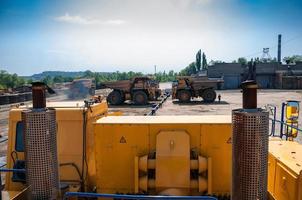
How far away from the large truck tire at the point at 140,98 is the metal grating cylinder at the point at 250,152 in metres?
23.0

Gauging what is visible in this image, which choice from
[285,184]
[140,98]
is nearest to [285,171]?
[285,184]

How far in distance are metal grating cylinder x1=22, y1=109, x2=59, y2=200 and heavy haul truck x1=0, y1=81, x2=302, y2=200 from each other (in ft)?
0.04

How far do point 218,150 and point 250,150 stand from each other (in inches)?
59.4

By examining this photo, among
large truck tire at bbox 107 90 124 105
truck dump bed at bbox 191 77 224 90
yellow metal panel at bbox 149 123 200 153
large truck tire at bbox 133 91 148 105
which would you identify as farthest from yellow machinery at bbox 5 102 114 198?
truck dump bed at bbox 191 77 224 90

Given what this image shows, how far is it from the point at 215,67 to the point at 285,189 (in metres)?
59.6

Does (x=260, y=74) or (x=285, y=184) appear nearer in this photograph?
(x=285, y=184)


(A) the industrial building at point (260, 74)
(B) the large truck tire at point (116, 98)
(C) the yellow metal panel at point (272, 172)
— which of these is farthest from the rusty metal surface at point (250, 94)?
(A) the industrial building at point (260, 74)

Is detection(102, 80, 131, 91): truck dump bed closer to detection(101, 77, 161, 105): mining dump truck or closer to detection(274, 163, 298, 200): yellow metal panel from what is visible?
detection(101, 77, 161, 105): mining dump truck

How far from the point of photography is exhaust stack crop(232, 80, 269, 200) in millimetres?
3354

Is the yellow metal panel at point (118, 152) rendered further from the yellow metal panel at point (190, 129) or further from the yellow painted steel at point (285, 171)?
the yellow painted steel at point (285, 171)

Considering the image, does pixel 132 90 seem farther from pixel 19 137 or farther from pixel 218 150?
pixel 218 150

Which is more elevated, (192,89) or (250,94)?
(250,94)

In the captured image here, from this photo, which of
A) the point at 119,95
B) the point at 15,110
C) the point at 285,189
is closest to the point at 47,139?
the point at 15,110

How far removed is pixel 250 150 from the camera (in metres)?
3.36
